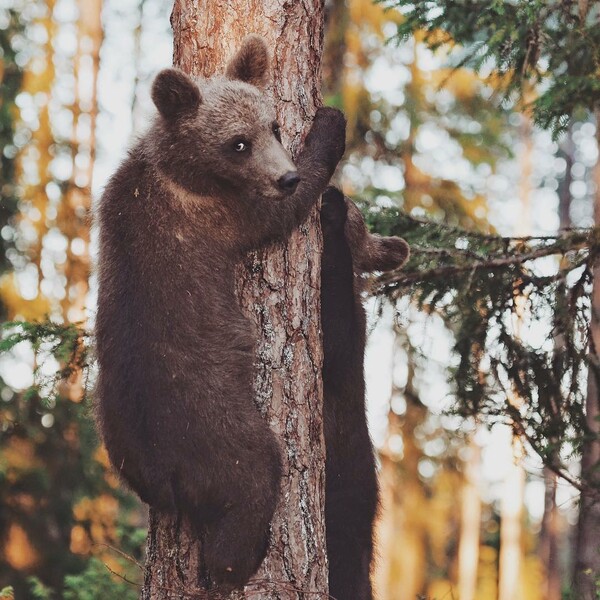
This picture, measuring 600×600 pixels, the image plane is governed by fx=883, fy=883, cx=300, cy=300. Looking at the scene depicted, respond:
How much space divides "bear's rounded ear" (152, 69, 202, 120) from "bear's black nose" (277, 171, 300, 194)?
24.9 inches

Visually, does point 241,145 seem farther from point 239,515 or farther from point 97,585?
point 97,585

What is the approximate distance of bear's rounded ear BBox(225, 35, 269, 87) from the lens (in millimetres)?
4145

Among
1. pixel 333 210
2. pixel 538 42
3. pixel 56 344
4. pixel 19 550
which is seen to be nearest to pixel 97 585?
pixel 56 344

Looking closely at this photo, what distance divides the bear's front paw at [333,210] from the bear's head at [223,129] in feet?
1.93

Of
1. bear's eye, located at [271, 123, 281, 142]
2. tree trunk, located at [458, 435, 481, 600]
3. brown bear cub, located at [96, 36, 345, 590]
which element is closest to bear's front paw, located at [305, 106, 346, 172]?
brown bear cub, located at [96, 36, 345, 590]

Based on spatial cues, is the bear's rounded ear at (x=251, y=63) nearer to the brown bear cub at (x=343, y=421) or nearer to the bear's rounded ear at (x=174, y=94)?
the bear's rounded ear at (x=174, y=94)

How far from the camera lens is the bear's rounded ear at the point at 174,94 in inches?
159

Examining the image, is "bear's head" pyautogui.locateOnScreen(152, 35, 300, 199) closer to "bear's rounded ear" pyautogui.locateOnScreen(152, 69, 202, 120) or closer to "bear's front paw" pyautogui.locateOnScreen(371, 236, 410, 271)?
"bear's rounded ear" pyautogui.locateOnScreen(152, 69, 202, 120)

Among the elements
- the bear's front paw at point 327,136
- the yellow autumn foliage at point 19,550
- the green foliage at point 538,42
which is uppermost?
the green foliage at point 538,42

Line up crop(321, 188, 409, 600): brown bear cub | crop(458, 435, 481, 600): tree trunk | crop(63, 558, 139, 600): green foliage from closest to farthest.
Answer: crop(321, 188, 409, 600): brown bear cub → crop(63, 558, 139, 600): green foliage → crop(458, 435, 481, 600): tree trunk

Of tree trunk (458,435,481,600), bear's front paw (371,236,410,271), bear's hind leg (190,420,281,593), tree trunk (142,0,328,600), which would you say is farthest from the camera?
tree trunk (458,435,481,600)

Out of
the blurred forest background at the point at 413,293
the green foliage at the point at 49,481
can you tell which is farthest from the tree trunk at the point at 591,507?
the green foliage at the point at 49,481

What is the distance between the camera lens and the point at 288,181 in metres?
3.96

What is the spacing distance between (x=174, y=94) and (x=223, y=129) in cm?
29
